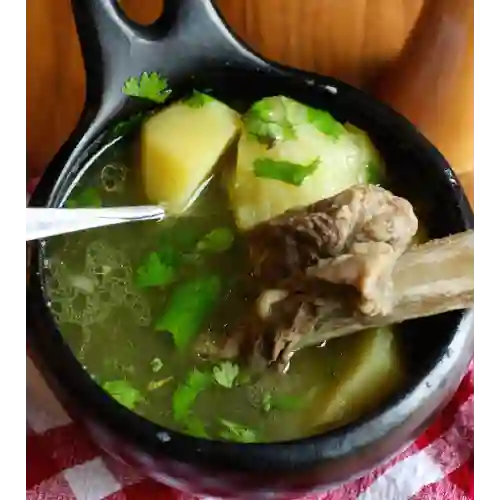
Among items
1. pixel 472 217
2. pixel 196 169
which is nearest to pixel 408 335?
pixel 472 217

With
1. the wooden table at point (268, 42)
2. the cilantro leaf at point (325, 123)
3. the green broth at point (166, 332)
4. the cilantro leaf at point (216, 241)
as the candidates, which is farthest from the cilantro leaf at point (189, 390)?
the wooden table at point (268, 42)

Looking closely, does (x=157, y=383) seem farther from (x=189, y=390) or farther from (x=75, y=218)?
(x=75, y=218)

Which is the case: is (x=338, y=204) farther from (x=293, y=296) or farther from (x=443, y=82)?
(x=443, y=82)

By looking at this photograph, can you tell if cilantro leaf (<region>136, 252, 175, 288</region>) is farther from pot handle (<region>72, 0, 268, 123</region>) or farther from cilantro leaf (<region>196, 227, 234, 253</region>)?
pot handle (<region>72, 0, 268, 123</region>)

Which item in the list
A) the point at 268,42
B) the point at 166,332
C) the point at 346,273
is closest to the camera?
the point at 346,273

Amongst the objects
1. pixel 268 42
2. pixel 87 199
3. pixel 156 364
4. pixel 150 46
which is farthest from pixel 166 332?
pixel 268 42

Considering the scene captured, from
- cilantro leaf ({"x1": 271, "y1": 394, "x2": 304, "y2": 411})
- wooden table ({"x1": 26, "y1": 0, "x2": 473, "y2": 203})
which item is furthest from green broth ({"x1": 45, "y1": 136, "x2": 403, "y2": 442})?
wooden table ({"x1": 26, "y1": 0, "x2": 473, "y2": 203})
